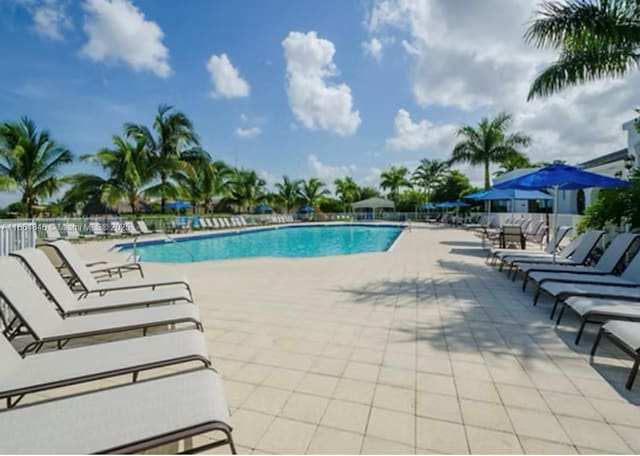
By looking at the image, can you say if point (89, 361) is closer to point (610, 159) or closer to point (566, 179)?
point (566, 179)

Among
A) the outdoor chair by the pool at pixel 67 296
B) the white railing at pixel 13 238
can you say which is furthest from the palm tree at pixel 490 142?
the white railing at pixel 13 238

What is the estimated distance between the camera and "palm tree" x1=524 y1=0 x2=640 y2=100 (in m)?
6.68

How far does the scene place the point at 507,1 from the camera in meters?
7.56

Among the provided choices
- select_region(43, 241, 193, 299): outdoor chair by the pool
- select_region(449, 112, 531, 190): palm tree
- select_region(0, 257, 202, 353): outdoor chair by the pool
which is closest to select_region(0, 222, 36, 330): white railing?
select_region(43, 241, 193, 299): outdoor chair by the pool

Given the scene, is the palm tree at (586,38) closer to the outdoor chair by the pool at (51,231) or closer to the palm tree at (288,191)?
the outdoor chair by the pool at (51,231)

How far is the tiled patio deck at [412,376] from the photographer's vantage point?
1.91 meters

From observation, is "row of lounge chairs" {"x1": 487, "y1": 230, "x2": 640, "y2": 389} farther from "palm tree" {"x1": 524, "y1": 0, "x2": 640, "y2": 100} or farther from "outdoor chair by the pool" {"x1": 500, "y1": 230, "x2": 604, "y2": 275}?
"palm tree" {"x1": 524, "y1": 0, "x2": 640, "y2": 100}

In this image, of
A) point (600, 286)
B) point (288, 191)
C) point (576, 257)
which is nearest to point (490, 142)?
point (576, 257)

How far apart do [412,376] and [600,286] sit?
319 cm

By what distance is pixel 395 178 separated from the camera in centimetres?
3638

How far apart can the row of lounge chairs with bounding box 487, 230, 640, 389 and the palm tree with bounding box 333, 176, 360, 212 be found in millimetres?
31324

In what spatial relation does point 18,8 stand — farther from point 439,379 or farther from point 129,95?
point 439,379

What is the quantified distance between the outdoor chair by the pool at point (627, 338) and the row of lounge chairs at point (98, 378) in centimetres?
278

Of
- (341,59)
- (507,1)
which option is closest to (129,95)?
(341,59)
